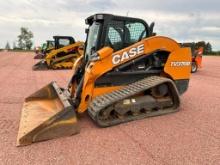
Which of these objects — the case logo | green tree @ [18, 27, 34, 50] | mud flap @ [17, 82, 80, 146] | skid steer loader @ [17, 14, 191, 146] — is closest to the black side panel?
skid steer loader @ [17, 14, 191, 146]

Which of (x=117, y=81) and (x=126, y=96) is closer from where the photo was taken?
(x=126, y=96)

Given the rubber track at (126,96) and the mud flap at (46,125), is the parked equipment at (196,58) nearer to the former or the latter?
the rubber track at (126,96)

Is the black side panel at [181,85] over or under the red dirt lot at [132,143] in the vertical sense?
over

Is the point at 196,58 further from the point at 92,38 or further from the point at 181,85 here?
the point at 92,38

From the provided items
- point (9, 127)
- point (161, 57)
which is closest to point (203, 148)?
point (161, 57)

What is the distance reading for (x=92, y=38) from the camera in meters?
6.67

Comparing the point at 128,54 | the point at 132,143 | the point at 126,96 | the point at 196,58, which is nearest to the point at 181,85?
the point at 128,54

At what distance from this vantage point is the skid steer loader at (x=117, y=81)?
539 centimetres

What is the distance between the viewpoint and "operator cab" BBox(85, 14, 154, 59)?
619 cm

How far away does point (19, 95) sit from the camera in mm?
8508

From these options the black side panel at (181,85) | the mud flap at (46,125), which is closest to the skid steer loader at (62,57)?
the black side panel at (181,85)

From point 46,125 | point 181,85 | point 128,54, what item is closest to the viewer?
point 46,125

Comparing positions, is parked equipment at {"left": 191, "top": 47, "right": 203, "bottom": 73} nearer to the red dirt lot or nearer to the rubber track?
the red dirt lot

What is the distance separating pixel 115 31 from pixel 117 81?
1.05m
